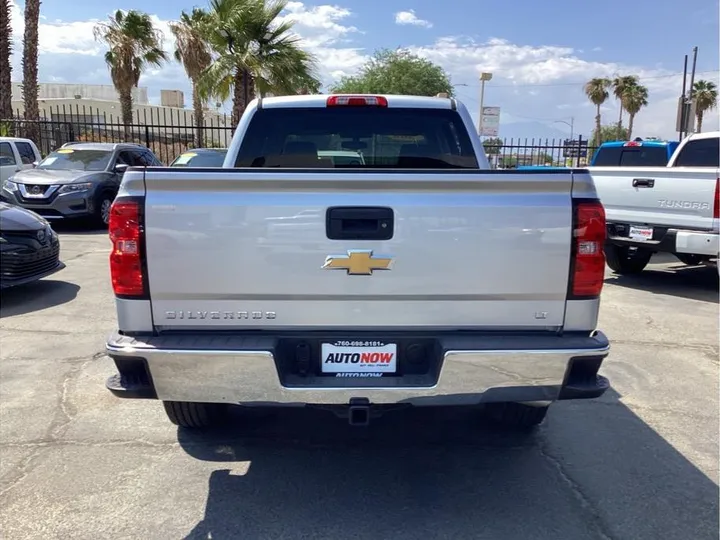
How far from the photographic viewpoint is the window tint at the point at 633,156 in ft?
37.5

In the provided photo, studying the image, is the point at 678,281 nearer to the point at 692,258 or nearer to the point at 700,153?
the point at 692,258

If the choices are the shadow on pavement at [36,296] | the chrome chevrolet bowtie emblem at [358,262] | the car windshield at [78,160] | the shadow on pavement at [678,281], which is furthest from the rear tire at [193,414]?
the car windshield at [78,160]

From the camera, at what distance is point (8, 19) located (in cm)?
1798

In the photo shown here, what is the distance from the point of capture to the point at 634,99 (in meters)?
49.7

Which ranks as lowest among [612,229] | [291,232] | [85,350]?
[85,350]

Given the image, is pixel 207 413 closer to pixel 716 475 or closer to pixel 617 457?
pixel 617 457

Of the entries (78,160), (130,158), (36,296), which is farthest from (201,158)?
(36,296)

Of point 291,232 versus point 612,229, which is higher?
point 291,232

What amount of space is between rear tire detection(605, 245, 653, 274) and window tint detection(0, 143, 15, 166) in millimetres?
12611

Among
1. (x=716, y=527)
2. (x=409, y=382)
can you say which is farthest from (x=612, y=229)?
(x=409, y=382)

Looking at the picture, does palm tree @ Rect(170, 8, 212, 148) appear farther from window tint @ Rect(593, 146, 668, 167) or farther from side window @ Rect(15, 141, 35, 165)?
window tint @ Rect(593, 146, 668, 167)

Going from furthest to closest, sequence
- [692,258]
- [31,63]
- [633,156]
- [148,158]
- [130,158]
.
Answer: [31,63]
[148,158]
[130,158]
[633,156]
[692,258]

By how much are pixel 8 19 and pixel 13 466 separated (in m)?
18.9

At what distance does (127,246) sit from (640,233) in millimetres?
7018
